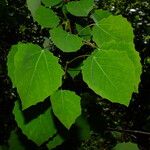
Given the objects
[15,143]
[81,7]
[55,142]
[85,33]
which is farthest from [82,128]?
[81,7]

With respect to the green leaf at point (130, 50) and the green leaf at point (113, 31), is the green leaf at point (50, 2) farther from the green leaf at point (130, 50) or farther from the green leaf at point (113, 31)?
the green leaf at point (130, 50)

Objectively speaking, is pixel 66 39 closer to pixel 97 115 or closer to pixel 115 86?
pixel 115 86

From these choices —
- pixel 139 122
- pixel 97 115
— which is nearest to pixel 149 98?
pixel 139 122

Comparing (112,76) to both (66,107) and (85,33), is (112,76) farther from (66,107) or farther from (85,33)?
(85,33)

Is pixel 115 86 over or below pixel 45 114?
over

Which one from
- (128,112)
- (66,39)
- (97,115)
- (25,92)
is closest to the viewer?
(25,92)

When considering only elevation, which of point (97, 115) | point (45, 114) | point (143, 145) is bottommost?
point (143, 145)

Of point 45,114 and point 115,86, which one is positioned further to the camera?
point 45,114

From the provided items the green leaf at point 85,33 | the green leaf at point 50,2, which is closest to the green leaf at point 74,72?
the green leaf at point 85,33
